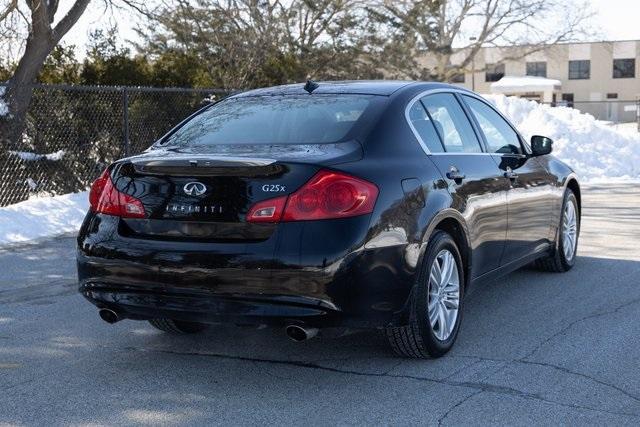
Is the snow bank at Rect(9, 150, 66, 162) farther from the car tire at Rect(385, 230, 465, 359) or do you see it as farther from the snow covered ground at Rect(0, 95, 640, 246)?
the car tire at Rect(385, 230, 465, 359)

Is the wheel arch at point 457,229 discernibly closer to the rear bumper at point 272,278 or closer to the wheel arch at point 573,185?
the rear bumper at point 272,278

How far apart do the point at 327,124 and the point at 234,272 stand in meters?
1.23

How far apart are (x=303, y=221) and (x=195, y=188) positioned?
62 centimetres

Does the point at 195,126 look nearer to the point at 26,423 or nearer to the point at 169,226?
the point at 169,226

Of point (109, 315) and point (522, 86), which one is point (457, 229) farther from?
point (522, 86)

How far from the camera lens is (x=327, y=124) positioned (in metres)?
5.28

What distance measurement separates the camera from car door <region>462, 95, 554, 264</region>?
251 inches

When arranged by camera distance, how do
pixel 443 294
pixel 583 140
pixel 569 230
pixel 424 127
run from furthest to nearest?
pixel 583 140, pixel 569 230, pixel 424 127, pixel 443 294

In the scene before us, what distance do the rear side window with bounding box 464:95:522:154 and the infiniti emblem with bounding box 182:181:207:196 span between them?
248 cm

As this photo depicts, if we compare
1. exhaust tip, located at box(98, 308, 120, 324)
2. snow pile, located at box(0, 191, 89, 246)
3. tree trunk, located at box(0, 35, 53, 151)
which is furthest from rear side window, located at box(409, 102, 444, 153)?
tree trunk, located at box(0, 35, 53, 151)

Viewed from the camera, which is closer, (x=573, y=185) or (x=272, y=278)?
(x=272, y=278)

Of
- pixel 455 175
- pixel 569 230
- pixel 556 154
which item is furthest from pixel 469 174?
pixel 556 154

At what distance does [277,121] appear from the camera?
5.43 m

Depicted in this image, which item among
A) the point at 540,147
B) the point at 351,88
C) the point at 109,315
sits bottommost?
the point at 109,315
